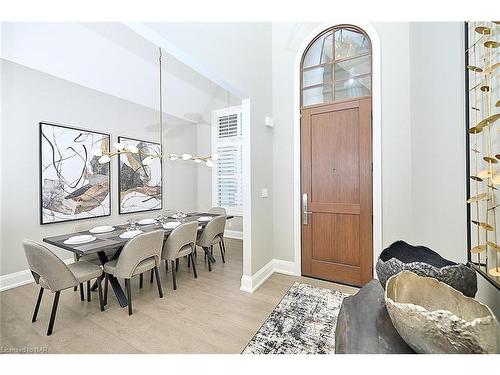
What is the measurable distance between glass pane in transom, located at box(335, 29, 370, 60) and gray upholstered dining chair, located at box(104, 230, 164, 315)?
10.3 feet

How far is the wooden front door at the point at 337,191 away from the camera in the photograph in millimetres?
2561

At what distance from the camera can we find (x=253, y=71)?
261 centimetres

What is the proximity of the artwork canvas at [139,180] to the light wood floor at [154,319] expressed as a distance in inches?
70.5

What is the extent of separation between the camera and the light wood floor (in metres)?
1.69

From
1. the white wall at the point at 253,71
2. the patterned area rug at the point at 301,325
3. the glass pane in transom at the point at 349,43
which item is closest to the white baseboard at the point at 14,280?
the white wall at the point at 253,71

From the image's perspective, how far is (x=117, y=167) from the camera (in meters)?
3.92

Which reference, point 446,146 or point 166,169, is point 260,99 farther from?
point 166,169

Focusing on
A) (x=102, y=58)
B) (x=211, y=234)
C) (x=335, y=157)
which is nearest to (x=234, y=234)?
(x=211, y=234)

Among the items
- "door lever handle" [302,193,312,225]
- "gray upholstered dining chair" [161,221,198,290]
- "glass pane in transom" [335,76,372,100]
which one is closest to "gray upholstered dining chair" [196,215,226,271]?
"gray upholstered dining chair" [161,221,198,290]

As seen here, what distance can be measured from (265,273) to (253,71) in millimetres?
2597

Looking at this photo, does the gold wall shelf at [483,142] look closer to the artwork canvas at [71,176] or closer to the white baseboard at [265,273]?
the white baseboard at [265,273]

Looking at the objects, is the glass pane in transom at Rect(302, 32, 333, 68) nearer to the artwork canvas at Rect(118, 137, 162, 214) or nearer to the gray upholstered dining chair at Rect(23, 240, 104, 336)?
the artwork canvas at Rect(118, 137, 162, 214)
